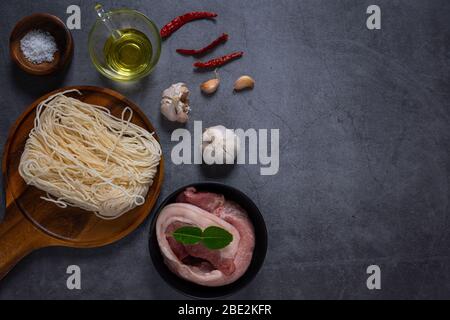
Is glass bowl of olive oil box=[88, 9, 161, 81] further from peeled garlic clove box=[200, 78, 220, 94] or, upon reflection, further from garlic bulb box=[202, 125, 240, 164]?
garlic bulb box=[202, 125, 240, 164]

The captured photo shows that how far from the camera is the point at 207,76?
263 cm

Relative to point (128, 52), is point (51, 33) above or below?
above

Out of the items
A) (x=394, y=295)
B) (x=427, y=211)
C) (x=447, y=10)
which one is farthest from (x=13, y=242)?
(x=447, y=10)

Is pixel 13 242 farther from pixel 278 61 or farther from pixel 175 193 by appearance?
pixel 278 61

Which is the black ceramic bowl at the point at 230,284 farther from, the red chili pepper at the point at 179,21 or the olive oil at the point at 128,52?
the red chili pepper at the point at 179,21

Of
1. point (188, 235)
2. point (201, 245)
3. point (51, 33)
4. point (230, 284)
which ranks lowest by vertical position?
point (230, 284)

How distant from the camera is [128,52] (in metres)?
2.58

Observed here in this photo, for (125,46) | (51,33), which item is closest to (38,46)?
(51,33)

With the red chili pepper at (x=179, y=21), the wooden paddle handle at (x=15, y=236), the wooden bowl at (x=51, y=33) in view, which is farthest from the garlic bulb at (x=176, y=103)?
the wooden paddle handle at (x=15, y=236)

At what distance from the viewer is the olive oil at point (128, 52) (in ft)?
8.38

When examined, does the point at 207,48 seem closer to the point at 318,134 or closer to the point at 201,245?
the point at 318,134

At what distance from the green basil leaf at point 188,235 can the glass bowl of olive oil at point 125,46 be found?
84 centimetres

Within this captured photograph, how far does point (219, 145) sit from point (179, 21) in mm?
708
